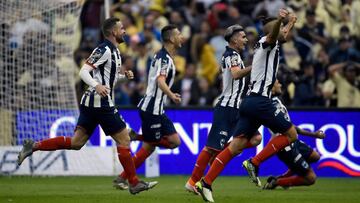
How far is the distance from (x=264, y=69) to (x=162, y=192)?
105 inches

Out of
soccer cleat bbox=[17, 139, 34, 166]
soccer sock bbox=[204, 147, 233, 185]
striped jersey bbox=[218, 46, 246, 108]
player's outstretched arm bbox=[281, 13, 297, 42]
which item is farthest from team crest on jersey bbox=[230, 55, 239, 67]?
soccer cleat bbox=[17, 139, 34, 166]

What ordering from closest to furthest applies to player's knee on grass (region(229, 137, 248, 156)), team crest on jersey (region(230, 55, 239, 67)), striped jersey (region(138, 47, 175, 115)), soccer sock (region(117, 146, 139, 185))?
1. player's knee on grass (region(229, 137, 248, 156))
2. soccer sock (region(117, 146, 139, 185))
3. team crest on jersey (region(230, 55, 239, 67))
4. striped jersey (region(138, 47, 175, 115))

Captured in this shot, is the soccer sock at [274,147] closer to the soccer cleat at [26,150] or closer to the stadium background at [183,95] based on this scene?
the stadium background at [183,95]

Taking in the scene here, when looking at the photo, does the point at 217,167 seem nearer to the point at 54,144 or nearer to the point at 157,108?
the point at 54,144

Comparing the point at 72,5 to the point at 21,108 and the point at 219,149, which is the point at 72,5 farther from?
the point at 219,149

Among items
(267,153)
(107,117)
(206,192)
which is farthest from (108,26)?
A: (206,192)

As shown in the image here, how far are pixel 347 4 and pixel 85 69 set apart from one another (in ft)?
36.7

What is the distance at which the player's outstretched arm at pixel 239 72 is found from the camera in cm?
1474

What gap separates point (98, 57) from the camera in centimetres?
1484

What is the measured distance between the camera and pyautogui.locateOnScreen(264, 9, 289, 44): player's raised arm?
13.1 m

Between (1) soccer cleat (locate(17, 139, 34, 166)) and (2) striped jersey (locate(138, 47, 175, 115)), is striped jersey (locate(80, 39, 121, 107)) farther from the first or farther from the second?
(2) striped jersey (locate(138, 47, 175, 115))

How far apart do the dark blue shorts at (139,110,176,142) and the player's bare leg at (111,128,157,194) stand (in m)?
1.77

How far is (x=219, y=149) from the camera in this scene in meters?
15.7

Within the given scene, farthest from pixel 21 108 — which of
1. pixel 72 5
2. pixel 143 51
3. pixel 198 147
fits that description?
pixel 143 51
